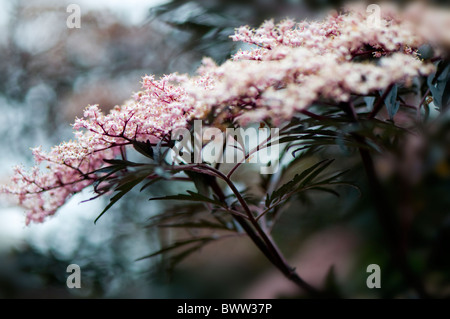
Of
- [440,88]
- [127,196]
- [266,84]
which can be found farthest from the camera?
[127,196]

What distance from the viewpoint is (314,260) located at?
2047mm

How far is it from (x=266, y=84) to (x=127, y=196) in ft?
5.90

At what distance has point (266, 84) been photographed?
1.76 ft

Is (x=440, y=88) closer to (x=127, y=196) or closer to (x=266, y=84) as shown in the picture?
(x=266, y=84)

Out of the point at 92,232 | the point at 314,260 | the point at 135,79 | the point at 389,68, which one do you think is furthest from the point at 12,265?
the point at 389,68

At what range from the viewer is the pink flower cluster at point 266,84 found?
49cm

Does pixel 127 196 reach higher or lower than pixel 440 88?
higher

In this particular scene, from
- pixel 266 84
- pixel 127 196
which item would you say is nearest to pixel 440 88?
pixel 266 84

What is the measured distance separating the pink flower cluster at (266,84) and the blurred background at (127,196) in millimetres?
467

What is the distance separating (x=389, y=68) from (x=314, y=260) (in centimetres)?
171

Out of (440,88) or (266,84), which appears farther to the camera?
(440,88)

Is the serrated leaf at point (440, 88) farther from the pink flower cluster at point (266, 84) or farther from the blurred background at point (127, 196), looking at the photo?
the blurred background at point (127, 196)

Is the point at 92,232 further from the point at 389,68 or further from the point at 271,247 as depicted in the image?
the point at 389,68

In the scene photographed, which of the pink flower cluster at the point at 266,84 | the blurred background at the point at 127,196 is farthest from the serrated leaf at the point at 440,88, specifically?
the blurred background at the point at 127,196
